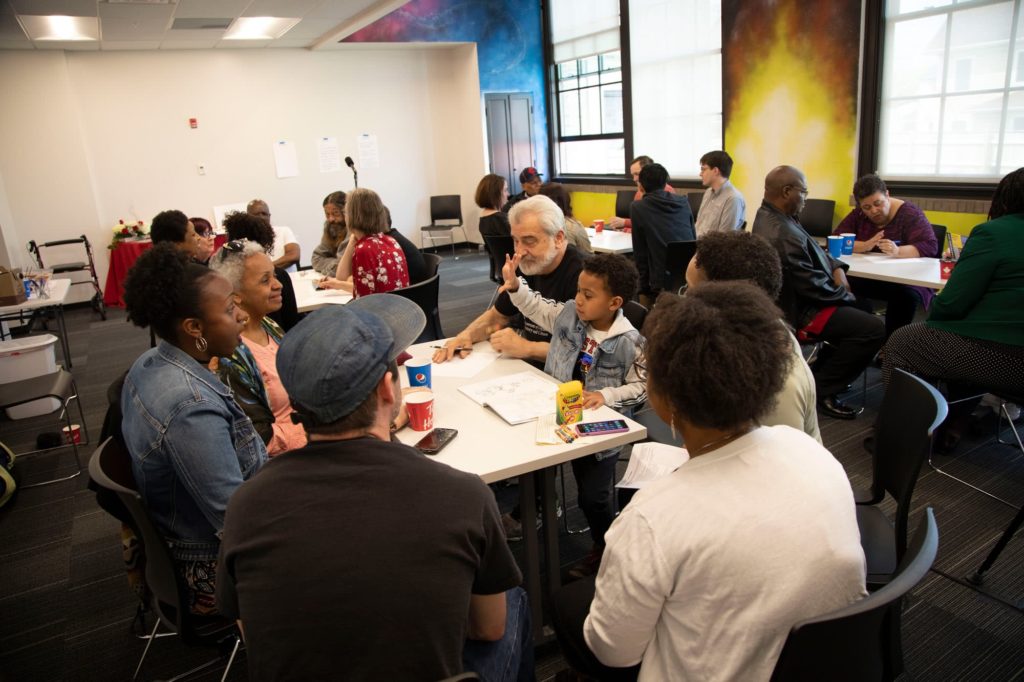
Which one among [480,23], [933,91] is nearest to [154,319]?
[933,91]

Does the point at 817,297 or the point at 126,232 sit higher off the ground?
the point at 126,232

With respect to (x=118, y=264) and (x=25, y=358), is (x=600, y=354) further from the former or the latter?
(x=118, y=264)

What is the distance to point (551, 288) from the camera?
9.34 ft

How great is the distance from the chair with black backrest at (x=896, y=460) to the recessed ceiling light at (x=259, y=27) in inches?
293

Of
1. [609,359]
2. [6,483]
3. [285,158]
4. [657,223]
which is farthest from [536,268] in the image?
[285,158]

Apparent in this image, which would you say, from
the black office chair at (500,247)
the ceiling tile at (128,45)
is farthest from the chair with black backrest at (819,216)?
the ceiling tile at (128,45)

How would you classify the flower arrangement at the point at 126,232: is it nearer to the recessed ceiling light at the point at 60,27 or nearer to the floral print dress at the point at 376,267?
the recessed ceiling light at the point at 60,27

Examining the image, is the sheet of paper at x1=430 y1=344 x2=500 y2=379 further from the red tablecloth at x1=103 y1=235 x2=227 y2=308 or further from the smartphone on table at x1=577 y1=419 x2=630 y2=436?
the red tablecloth at x1=103 y1=235 x2=227 y2=308

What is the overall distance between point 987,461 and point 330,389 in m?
3.41

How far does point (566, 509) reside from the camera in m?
3.00

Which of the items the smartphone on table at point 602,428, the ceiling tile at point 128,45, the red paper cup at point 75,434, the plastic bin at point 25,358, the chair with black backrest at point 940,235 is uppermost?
the ceiling tile at point 128,45

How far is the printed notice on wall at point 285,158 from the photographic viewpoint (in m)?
9.33

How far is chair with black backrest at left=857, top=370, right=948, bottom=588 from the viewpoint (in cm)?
169

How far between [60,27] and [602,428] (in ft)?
25.7
